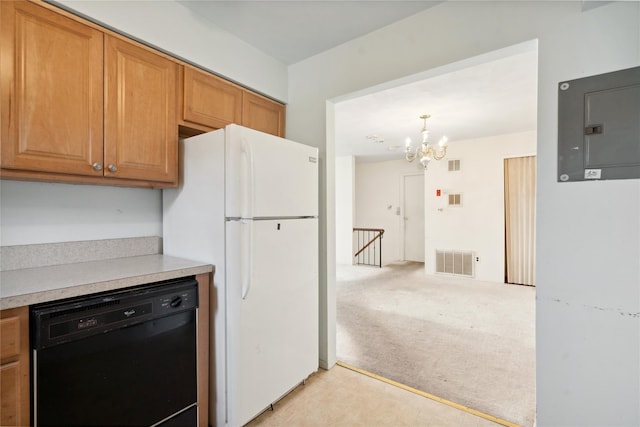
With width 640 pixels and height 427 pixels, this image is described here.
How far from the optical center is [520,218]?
4.98 metres

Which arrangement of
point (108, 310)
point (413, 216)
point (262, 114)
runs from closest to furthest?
point (108, 310), point (262, 114), point (413, 216)

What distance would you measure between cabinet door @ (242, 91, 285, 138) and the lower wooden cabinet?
1.69m

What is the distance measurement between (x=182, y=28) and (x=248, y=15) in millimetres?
428

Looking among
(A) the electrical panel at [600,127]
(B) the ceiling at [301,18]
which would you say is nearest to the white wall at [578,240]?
(A) the electrical panel at [600,127]

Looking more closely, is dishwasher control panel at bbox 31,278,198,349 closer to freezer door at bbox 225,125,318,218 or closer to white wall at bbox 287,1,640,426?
freezer door at bbox 225,125,318,218

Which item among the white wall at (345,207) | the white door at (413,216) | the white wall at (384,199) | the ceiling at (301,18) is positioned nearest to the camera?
the ceiling at (301,18)

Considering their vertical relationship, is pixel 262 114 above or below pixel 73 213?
above

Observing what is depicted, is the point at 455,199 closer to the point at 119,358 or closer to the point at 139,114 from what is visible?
the point at 139,114

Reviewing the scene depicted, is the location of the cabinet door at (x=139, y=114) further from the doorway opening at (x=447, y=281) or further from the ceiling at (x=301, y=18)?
the doorway opening at (x=447, y=281)

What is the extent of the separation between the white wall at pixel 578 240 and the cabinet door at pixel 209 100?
4.98 ft

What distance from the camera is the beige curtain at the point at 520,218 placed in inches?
192

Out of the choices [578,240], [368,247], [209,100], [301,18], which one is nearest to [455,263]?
[368,247]

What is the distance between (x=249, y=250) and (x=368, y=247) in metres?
6.01

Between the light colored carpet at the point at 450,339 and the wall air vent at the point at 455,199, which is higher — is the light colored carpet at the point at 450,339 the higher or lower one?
the lower one
